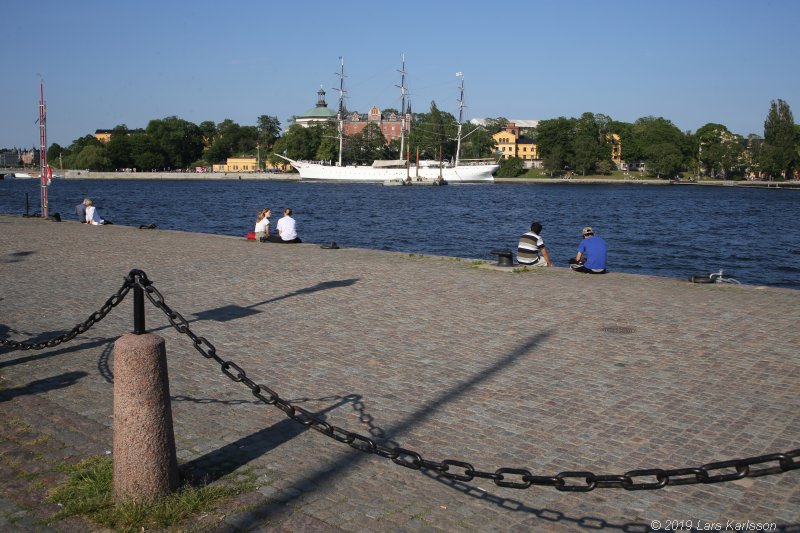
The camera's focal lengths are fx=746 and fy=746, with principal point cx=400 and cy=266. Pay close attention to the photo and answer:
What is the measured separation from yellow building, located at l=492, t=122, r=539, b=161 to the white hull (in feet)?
173

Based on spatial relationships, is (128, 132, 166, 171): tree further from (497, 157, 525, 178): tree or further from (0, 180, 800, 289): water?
(0, 180, 800, 289): water

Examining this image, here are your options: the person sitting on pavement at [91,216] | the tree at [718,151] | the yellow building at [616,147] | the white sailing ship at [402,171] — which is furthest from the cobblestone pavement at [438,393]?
the yellow building at [616,147]

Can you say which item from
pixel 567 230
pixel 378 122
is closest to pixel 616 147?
pixel 378 122

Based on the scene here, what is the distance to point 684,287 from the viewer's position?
11.5 m

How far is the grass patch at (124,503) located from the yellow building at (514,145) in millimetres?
169421

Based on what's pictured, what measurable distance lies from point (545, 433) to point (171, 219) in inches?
1659

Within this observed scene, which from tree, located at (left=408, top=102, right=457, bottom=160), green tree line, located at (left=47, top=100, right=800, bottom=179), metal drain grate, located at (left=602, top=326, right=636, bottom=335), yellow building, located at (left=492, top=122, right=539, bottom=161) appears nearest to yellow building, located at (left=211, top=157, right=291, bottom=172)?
green tree line, located at (left=47, top=100, right=800, bottom=179)

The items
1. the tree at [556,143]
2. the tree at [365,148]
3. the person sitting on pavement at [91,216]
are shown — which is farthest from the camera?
the tree at [556,143]

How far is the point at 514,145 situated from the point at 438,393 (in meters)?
172

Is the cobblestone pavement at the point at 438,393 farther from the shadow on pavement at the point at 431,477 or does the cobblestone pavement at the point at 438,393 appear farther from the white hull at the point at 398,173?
the white hull at the point at 398,173

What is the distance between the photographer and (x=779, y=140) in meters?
120

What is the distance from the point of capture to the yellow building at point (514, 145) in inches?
6796

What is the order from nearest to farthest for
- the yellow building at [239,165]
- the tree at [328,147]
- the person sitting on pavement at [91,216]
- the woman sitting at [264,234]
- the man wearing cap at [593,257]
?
the man wearing cap at [593,257] → the woman sitting at [264,234] → the person sitting on pavement at [91,216] → the tree at [328,147] → the yellow building at [239,165]

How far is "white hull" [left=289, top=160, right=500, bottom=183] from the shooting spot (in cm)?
11794
